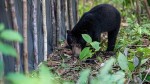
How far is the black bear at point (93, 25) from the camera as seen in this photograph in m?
6.29

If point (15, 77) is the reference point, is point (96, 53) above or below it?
below

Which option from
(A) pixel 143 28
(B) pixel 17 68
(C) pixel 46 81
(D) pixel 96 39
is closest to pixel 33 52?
(B) pixel 17 68

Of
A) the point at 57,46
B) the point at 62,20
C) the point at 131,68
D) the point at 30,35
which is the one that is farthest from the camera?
the point at 62,20

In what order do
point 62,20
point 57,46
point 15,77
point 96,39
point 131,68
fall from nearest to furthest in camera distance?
1. point 15,77
2. point 131,68
3. point 96,39
4. point 57,46
5. point 62,20

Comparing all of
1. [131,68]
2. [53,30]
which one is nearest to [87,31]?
[53,30]

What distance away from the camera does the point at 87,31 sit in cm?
632

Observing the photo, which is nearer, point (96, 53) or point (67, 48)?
point (96, 53)

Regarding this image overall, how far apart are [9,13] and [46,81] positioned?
3362 mm

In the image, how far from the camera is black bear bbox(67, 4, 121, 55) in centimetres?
629

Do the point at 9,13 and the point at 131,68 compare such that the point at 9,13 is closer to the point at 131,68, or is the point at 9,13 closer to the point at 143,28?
the point at 131,68

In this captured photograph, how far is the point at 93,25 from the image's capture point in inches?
247

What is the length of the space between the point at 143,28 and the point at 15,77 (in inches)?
253

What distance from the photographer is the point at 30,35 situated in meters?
5.27

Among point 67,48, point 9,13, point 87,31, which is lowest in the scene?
point 67,48
